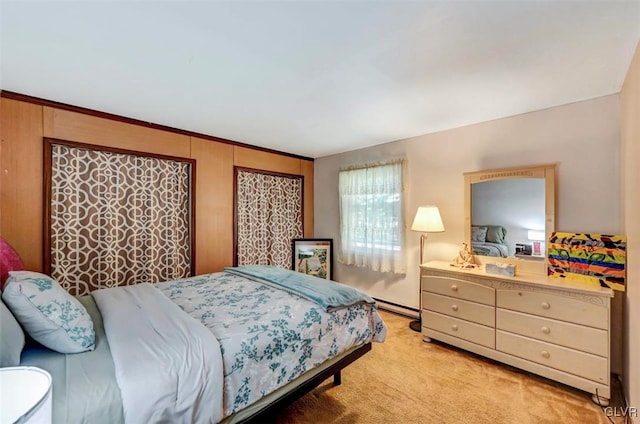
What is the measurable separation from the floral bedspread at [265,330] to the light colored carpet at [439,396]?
41 centimetres

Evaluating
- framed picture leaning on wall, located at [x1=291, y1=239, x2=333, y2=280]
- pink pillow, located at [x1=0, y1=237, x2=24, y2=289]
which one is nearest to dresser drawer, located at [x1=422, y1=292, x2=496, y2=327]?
framed picture leaning on wall, located at [x1=291, y1=239, x2=333, y2=280]

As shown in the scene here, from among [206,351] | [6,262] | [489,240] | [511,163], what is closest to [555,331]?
[489,240]

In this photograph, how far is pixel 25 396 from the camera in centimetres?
75

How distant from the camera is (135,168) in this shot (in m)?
2.99

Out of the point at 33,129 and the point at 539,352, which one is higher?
the point at 33,129

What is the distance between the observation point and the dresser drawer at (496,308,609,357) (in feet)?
6.59

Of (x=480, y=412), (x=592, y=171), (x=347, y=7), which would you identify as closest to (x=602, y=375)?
(x=480, y=412)

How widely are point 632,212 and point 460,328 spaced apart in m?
1.60

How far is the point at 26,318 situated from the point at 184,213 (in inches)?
84.5

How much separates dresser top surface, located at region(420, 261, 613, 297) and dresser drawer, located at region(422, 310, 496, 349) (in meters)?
0.48

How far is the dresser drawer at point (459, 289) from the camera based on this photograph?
8.31 feet

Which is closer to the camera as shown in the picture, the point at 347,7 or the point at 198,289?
the point at 347,7

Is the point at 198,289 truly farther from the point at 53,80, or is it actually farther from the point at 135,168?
the point at 53,80

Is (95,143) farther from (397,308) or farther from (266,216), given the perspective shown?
(397,308)
